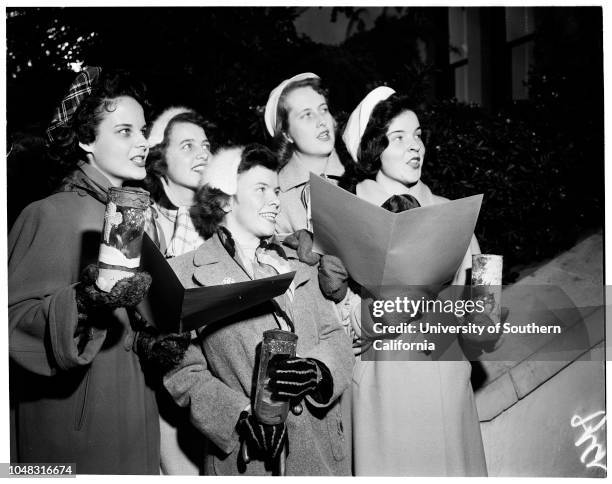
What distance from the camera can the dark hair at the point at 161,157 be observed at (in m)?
3.39

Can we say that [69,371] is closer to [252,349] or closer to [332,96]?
[252,349]

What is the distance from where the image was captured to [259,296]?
8.64ft

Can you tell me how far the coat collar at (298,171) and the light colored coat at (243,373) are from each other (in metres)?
0.71

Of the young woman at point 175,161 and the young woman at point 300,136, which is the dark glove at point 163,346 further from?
the young woman at point 300,136

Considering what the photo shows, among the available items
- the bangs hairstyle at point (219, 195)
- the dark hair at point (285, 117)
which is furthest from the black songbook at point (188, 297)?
the dark hair at point (285, 117)

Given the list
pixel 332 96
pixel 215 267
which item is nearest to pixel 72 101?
pixel 215 267

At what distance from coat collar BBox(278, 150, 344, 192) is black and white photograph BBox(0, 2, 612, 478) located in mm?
17

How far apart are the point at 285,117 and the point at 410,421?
5.11 feet

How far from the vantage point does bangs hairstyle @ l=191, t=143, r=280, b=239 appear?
9.78 feet

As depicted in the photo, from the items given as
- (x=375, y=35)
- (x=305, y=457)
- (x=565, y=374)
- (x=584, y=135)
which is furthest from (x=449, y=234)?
(x=375, y=35)

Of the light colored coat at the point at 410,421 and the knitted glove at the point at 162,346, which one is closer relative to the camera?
the knitted glove at the point at 162,346

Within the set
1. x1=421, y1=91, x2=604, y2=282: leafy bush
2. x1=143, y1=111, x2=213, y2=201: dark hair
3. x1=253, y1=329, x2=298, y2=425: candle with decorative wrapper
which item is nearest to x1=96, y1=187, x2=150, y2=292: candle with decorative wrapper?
x1=253, y1=329, x2=298, y2=425: candle with decorative wrapper

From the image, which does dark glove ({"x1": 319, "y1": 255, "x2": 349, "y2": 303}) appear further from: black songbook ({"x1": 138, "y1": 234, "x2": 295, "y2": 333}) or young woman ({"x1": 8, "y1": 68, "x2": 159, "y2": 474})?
young woman ({"x1": 8, "y1": 68, "x2": 159, "y2": 474})
